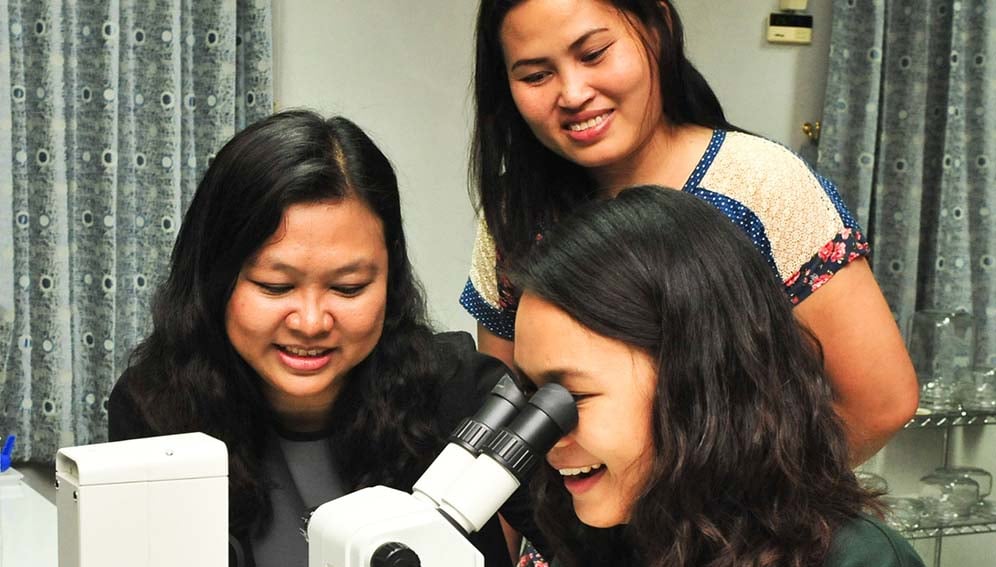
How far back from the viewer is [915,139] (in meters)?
3.30

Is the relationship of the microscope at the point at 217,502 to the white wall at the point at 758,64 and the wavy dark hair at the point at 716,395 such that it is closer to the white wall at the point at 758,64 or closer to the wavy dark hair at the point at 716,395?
the wavy dark hair at the point at 716,395

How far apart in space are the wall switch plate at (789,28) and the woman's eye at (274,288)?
7.58 ft

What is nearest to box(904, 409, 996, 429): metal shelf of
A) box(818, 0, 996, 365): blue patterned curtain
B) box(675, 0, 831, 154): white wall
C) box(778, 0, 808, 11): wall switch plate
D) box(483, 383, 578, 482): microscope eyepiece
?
box(818, 0, 996, 365): blue patterned curtain

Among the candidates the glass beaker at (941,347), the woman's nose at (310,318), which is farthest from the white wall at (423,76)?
the woman's nose at (310,318)

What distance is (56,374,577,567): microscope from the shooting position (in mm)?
819

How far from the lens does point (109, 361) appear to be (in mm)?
2697

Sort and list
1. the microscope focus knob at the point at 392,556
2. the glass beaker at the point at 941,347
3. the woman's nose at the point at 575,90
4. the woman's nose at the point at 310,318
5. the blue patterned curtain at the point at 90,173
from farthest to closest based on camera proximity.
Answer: the glass beaker at the point at 941,347 → the blue patterned curtain at the point at 90,173 → the woman's nose at the point at 575,90 → the woman's nose at the point at 310,318 → the microscope focus knob at the point at 392,556

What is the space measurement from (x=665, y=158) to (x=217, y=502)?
91 cm

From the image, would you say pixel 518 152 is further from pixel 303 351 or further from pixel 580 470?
pixel 580 470

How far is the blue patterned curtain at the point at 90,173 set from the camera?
2.57 meters

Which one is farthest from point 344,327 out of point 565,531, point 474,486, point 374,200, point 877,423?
point 877,423

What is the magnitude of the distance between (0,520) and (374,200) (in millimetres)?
1020

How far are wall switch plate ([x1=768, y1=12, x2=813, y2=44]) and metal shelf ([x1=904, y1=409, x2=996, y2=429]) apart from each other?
1089mm

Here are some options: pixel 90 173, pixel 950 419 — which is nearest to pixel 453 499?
pixel 90 173
